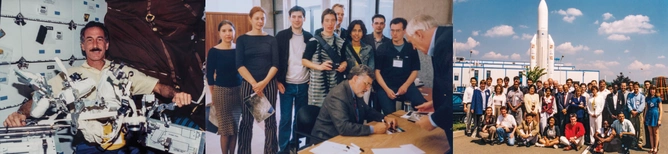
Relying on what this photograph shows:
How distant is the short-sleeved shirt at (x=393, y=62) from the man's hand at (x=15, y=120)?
10.5 ft

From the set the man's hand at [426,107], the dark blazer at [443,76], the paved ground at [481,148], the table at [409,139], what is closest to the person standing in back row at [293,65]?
the table at [409,139]

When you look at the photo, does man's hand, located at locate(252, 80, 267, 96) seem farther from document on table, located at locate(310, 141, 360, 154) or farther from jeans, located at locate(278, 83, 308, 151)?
document on table, located at locate(310, 141, 360, 154)

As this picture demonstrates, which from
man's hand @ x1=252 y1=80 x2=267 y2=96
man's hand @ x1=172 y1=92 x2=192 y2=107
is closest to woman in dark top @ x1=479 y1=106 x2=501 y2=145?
man's hand @ x1=252 y1=80 x2=267 y2=96

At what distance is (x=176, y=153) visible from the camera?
506 centimetres

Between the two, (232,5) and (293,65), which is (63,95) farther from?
(293,65)

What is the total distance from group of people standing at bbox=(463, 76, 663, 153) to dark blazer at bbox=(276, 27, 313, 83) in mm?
1668

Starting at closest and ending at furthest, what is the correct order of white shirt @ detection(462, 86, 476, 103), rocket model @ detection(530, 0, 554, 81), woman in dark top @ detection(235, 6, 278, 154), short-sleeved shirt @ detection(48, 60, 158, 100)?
1. rocket model @ detection(530, 0, 554, 81)
2. woman in dark top @ detection(235, 6, 278, 154)
3. short-sleeved shirt @ detection(48, 60, 158, 100)
4. white shirt @ detection(462, 86, 476, 103)

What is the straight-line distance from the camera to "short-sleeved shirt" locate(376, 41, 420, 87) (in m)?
4.66

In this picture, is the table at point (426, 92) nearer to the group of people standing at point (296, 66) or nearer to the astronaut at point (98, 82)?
the group of people standing at point (296, 66)

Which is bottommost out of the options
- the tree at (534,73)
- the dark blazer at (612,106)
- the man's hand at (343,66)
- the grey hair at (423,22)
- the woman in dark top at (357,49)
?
the dark blazer at (612,106)

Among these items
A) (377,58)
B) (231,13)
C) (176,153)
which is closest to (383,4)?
(377,58)

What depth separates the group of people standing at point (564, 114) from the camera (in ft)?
15.3

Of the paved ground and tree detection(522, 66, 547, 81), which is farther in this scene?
tree detection(522, 66, 547, 81)

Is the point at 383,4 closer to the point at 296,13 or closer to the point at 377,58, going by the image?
the point at 377,58
